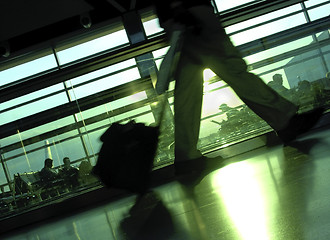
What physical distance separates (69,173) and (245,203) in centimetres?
280

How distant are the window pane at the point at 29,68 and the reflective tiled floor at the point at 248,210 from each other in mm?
9473

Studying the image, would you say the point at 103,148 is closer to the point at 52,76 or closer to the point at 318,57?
the point at 52,76

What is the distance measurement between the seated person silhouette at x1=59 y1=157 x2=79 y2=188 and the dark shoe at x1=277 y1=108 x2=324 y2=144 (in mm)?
2238

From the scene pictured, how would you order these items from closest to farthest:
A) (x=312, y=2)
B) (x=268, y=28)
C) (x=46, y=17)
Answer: (x=312, y=2) < (x=268, y=28) < (x=46, y=17)

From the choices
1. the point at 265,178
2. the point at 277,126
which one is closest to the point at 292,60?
the point at 277,126

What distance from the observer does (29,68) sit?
10734 millimetres

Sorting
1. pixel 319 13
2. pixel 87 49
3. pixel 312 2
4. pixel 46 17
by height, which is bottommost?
pixel 319 13

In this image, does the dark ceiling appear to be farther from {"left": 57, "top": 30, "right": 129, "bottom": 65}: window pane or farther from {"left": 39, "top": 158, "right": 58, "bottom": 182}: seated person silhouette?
{"left": 39, "top": 158, "right": 58, "bottom": 182}: seated person silhouette

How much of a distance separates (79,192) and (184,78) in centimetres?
183

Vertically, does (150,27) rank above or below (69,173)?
above

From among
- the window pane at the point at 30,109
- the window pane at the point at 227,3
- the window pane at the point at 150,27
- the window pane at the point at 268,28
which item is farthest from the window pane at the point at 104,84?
the window pane at the point at 227,3

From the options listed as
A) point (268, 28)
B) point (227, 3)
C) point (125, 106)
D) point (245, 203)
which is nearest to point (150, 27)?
point (227, 3)

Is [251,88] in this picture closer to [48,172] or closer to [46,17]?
[48,172]

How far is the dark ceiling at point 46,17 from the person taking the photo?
25.5 ft
